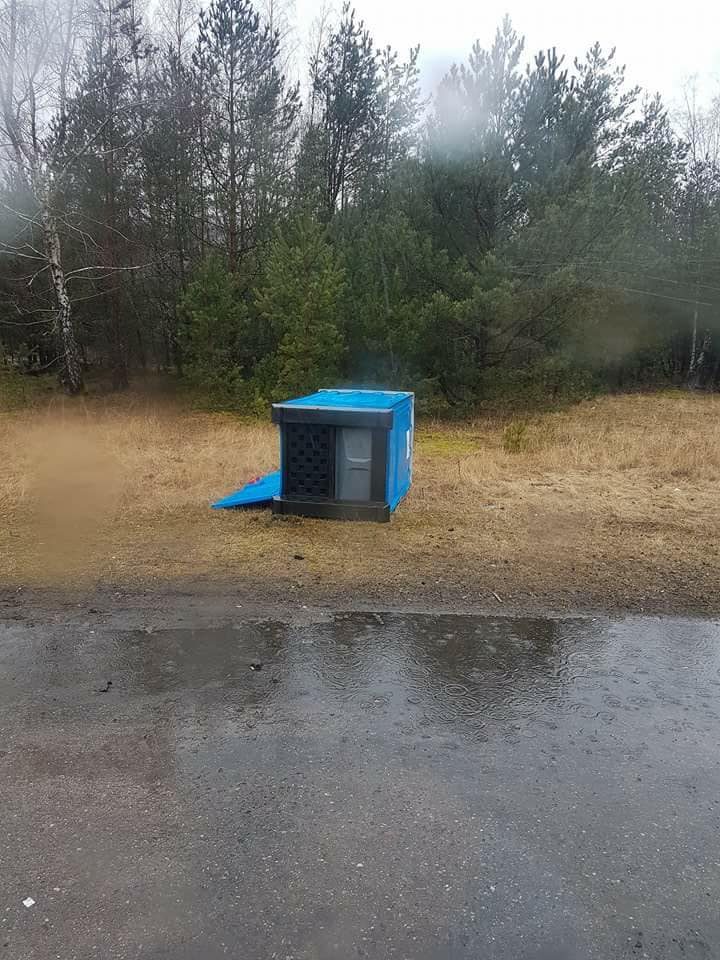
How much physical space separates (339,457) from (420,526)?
1054mm

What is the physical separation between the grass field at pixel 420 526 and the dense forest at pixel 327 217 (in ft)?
10.6

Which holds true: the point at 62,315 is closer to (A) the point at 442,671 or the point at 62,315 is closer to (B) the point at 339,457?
(B) the point at 339,457

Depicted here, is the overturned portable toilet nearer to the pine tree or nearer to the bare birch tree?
the pine tree

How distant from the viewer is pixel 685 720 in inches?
128

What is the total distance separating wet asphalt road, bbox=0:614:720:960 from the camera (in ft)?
6.82

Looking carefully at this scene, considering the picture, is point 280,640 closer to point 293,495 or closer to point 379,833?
point 379,833

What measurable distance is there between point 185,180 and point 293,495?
14286 mm

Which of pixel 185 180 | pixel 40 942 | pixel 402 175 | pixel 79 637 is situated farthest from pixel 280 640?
pixel 185 180

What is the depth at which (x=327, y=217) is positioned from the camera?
1919 cm

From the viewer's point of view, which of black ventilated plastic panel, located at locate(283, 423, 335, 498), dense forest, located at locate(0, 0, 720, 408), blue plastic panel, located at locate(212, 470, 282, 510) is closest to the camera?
black ventilated plastic panel, located at locate(283, 423, 335, 498)

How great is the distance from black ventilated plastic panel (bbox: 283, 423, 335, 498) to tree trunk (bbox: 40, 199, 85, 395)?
39.3ft

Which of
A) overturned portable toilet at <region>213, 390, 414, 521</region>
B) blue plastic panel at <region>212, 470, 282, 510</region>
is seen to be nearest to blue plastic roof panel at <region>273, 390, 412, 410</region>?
overturned portable toilet at <region>213, 390, 414, 521</region>

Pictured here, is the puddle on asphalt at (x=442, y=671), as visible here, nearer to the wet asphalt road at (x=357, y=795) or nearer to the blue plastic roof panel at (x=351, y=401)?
the wet asphalt road at (x=357, y=795)

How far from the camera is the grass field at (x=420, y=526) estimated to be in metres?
5.04
